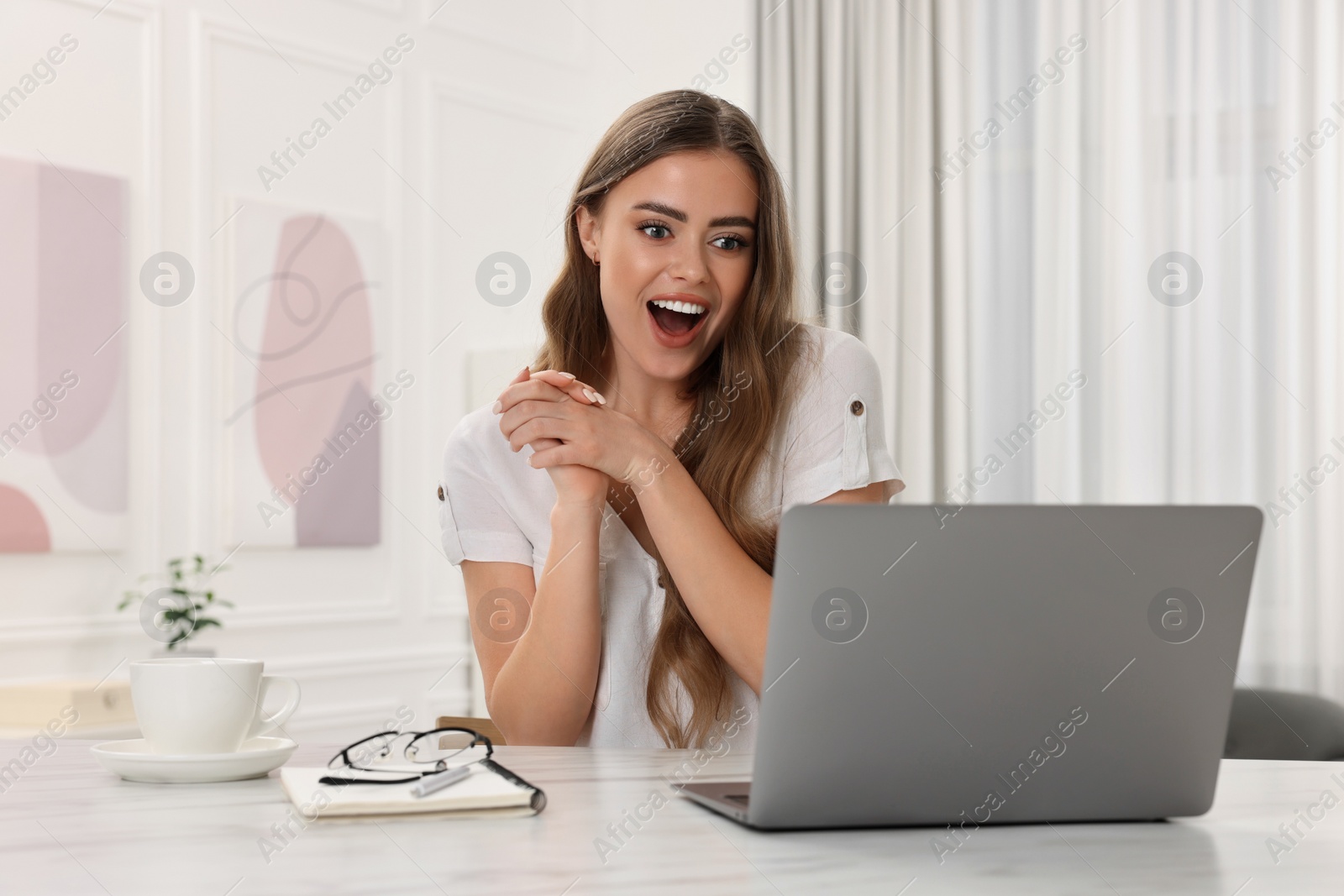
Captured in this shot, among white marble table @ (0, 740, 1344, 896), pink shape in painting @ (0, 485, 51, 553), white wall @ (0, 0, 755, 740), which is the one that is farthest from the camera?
white wall @ (0, 0, 755, 740)

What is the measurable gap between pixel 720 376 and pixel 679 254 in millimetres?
199

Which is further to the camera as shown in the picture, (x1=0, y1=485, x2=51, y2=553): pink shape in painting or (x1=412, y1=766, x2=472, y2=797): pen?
(x1=0, y1=485, x2=51, y2=553): pink shape in painting

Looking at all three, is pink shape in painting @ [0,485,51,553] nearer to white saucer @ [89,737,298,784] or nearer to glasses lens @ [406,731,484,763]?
white saucer @ [89,737,298,784]

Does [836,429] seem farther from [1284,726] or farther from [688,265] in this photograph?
[1284,726]

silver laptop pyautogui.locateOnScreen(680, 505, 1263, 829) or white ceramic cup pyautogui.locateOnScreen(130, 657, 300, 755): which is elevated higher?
silver laptop pyautogui.locateOnScreen(680, 505, 1263, 829)

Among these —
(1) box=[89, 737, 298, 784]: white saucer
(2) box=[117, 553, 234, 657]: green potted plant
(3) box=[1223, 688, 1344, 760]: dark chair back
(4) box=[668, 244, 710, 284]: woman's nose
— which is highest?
(4) box=[668, 244, 710, 284]: woman's nose

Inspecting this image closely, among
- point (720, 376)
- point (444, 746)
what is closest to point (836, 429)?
point (720, 376)

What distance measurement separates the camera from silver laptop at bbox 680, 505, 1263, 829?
0.72 metres

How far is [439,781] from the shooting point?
0.83 m

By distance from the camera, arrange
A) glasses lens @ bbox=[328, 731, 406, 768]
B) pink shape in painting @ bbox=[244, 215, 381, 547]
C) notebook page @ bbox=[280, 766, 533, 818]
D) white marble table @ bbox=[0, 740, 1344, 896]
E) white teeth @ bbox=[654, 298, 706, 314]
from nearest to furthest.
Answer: white marble table @ bbox=[0, 740, 1344, 896] → notebook page @ bbox=[280, 766, 533, 818] → glasses lens @ bbox=[328, 731, 406, 768] → white teeth @ bbox=[654, 298, 706, 314] → pink shape in painting @ bbox=[244, 215, 381, 547]

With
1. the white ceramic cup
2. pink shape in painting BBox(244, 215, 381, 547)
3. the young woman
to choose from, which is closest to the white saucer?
the white ceramic cup

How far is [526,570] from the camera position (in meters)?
1.68

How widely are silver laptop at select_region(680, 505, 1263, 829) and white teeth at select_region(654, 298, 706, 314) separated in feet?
3.04

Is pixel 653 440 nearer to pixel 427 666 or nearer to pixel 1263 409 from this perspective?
pixel 1263 409
